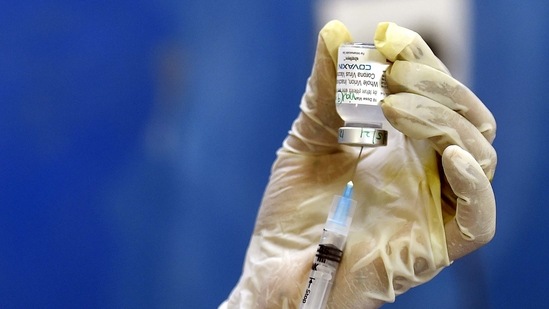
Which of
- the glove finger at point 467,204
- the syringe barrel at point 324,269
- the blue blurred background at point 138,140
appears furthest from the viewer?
the blue blurred background at point 138,140

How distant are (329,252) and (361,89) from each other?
0.80ft

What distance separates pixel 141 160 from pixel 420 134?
0.73m

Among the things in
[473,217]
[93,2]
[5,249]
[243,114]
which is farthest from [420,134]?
[5,249]

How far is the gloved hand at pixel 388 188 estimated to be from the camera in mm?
822

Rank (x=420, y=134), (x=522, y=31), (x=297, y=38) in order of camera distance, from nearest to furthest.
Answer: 1. (x=420, y=134)
2. (x=522, y=31)
3. (x=297, y=38)

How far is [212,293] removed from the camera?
4.57 feet

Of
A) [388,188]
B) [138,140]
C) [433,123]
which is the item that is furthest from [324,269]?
[138,140]

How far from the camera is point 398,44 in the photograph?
0.82 metres

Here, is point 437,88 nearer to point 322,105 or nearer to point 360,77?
point 360,77

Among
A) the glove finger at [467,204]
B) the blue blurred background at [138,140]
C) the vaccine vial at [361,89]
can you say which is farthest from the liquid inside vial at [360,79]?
the blue blurred background at [138,140]

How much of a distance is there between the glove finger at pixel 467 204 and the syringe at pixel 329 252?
14 cm

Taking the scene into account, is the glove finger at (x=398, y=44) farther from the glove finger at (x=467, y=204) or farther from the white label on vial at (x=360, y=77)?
the glove finger at (x=467, y=204)

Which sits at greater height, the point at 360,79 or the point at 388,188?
the point at 360,79

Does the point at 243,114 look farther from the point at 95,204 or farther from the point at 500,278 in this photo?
the point at 500,278
